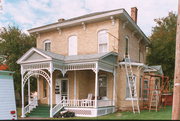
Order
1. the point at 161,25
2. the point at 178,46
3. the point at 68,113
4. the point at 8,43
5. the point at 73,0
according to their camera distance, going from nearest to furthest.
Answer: the point at 178,46 < the point at 68,113 < the point at 73,0 < the point at 8,43 < the point at 161,25

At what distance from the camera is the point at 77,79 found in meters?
15.3

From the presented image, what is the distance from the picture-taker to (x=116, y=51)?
14875 mm

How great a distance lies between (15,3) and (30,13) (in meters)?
5.21

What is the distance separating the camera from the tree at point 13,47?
73.6ft

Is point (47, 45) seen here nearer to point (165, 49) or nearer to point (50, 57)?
point (50, 57)

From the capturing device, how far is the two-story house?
13.4m

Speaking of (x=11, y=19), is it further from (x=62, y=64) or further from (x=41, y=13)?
(x=62, y=64)

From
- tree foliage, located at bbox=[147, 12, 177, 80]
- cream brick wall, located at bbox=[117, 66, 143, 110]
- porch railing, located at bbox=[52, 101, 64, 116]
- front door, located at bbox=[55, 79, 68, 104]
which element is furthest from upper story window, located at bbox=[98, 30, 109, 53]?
tree foliage, located at bbox=[147, 12, 177, 80]

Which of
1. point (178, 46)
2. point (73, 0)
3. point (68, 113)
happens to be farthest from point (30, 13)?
point (178, 46)

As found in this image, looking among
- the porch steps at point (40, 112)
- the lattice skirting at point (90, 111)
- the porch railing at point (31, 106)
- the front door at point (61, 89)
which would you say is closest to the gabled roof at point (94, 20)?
the front door at point (61, 89)

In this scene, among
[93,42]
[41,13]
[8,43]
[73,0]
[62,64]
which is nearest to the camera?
[62,64]

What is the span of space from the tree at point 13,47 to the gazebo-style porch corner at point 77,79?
269 inches

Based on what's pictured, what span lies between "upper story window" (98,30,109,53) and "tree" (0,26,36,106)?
38.0 ft

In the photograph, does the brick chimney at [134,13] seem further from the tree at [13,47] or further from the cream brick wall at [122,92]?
the tree at [13,47]
